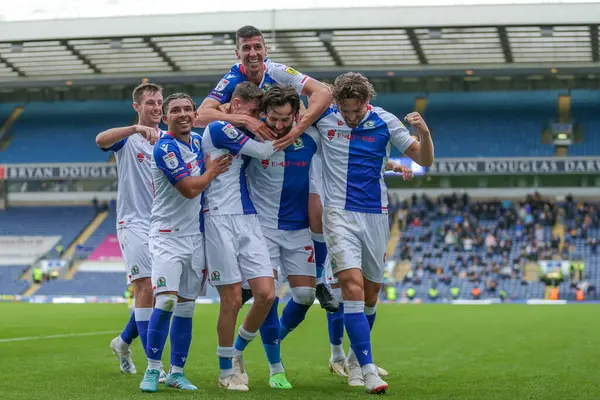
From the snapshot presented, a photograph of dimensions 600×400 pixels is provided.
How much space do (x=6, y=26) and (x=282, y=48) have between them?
11458mm

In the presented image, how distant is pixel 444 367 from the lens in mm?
9414

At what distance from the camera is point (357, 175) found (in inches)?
294

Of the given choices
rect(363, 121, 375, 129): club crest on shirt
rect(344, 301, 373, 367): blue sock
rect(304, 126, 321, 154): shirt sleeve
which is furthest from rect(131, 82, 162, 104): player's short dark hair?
rect(344, 301, 373, 367): blue sock

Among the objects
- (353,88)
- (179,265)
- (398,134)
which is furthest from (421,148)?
(179,265)

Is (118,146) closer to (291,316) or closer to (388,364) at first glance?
(291,316)

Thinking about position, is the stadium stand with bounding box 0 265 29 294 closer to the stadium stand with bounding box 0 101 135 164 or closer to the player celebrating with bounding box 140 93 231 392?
the stadium stand with bounding box 0 101 135 164

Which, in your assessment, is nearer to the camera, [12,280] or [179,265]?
[179,265]

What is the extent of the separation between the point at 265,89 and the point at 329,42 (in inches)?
1235

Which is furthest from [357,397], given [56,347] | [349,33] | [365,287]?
[349,33]

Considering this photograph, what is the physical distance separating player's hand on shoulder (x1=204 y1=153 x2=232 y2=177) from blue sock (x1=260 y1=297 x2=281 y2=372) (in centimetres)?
113

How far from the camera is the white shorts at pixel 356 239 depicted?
722 centimetres

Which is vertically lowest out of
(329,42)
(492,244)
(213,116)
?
(492,244)

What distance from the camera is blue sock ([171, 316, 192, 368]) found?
7.39 meters

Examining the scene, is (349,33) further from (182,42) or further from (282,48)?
(182,42)
